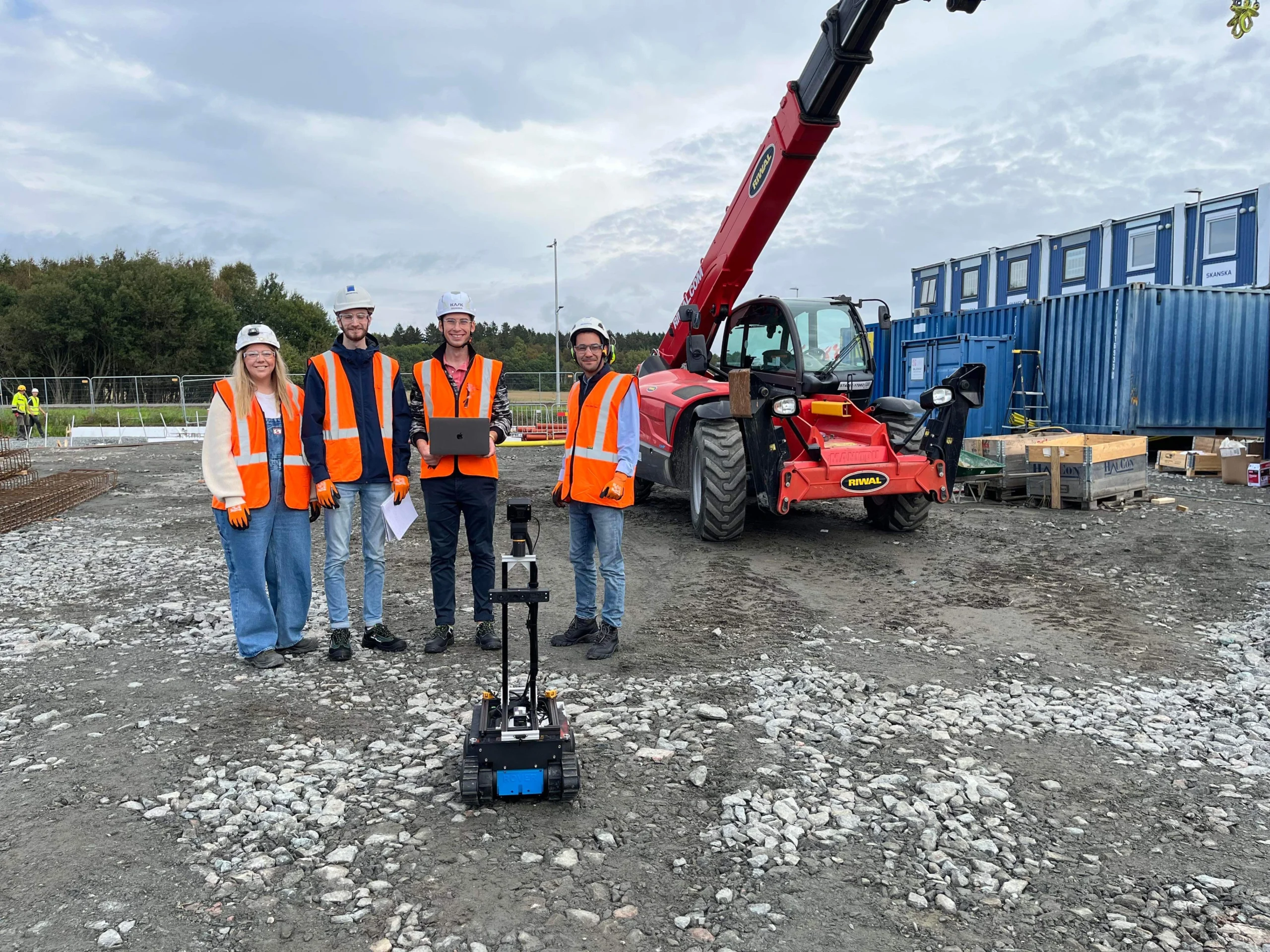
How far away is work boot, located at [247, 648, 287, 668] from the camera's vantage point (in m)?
5.06

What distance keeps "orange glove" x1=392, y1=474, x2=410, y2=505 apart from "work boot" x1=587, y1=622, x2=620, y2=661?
1378mm

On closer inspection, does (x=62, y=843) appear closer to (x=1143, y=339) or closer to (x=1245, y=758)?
(x=1245, y=758)

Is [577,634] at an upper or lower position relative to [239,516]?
lower

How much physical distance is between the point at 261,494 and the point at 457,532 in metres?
1.10

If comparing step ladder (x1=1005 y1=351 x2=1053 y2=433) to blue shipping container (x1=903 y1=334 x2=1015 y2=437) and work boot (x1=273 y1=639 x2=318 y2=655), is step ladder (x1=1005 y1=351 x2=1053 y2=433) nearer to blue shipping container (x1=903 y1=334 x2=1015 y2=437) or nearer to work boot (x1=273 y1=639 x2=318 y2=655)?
blue shipping container (x1=903 y1=334 x2=1015 y2=437)

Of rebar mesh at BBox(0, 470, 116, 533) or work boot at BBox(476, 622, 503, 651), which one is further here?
rebar mesh at BBox(0, 470, 116, 533)

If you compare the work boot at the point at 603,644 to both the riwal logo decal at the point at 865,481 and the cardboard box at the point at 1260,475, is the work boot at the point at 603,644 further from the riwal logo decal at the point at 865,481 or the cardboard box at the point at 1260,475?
the cardboard box at the point at 1260,475

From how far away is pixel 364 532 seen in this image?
17.7ft

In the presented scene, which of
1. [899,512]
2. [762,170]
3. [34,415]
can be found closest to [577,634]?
[899,512]

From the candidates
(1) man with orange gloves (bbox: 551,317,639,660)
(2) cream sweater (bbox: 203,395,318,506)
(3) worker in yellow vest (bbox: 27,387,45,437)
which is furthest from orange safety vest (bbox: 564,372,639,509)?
(3) worker in yellow vest (bbox: 27,387,45,437)

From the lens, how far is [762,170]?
29.4 ft

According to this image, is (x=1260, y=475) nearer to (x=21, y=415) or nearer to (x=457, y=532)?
(x=457, y=532)

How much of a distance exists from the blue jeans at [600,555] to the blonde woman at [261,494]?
4.97 ft

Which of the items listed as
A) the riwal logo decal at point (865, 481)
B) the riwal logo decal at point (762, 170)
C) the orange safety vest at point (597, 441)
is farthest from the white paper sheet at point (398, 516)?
the riwal logo decal at point (762, 170)
